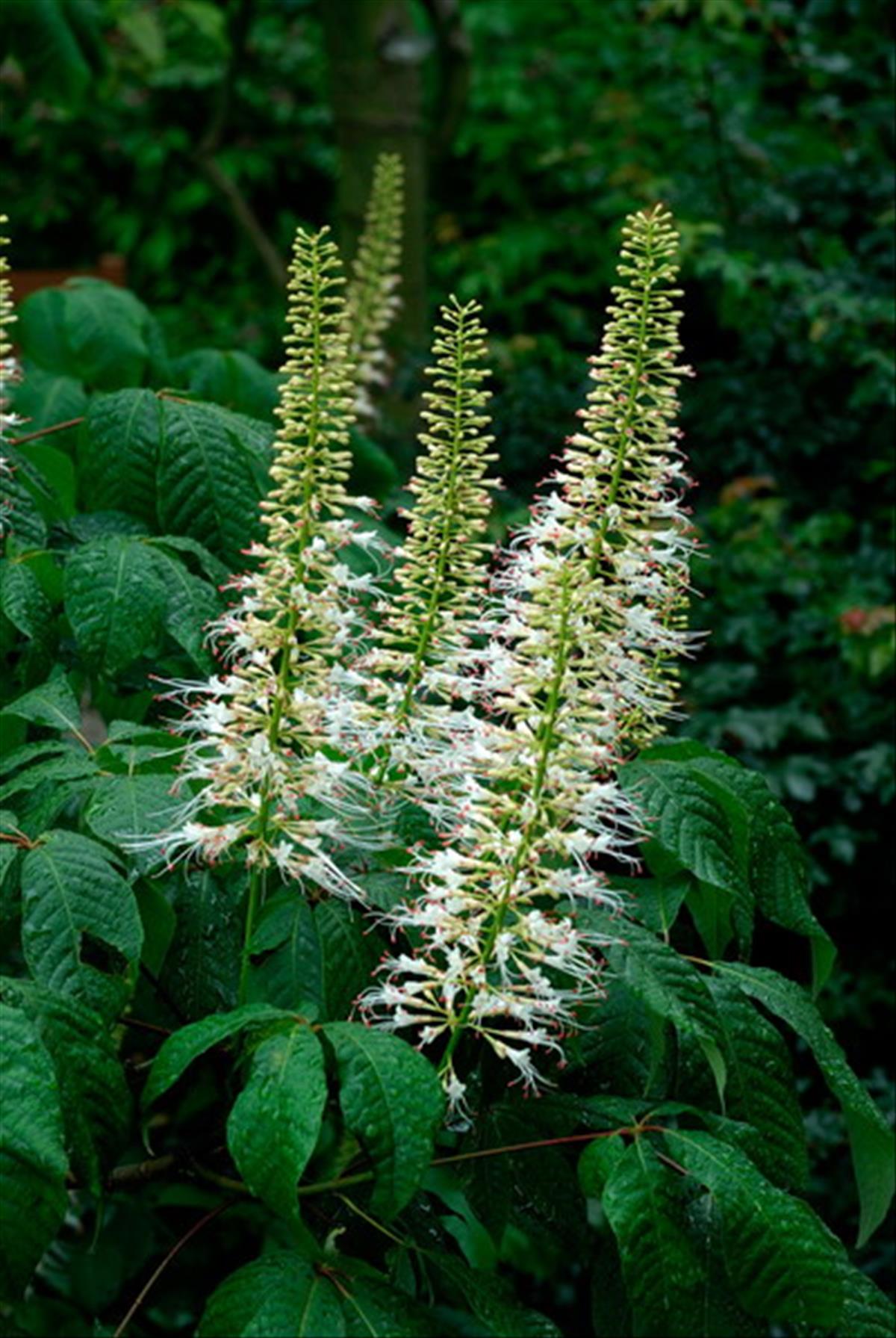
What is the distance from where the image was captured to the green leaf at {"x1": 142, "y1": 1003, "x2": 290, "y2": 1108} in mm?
1838

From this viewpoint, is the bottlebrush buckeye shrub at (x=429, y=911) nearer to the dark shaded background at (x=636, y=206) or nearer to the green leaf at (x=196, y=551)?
the green leaf at (x=196, y=551)

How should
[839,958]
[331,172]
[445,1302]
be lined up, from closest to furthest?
[445,1302], [839,958], [331,172]

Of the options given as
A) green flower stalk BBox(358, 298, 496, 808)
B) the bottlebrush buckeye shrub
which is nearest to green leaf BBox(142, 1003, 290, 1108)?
the bottlebrush buckeye shrub

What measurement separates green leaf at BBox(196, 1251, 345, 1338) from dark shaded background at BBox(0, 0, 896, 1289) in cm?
249

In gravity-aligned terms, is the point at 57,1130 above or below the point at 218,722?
below

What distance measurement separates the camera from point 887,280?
5355 mm

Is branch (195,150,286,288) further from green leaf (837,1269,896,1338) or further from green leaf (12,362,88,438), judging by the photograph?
green leaf (837,1269,896,1338)

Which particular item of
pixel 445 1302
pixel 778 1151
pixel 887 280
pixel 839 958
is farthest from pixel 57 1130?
pixel 887 280

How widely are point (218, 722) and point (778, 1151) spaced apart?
2.81 ft

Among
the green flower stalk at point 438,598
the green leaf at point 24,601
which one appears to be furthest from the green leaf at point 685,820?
the green leaf at point 24,601

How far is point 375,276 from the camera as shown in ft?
13.3

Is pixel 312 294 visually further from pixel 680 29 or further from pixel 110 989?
pixel 680 29

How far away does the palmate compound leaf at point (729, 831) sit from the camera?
2.08 metres

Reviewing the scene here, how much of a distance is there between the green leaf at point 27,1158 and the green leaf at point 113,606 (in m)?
0.67
